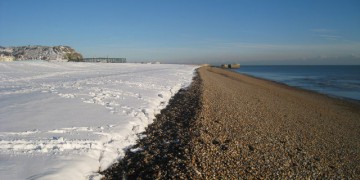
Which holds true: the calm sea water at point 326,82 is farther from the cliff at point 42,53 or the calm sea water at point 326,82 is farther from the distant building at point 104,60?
the cliff at point 42,53

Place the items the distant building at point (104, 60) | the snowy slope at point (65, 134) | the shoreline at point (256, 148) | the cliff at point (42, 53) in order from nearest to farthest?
the snowy slope at point (65, 134)
the shoreline at point (256, 148)
the distant building at point (104, 60)
the cliff at point (42, 53)

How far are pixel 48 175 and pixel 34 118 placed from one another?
346 cm

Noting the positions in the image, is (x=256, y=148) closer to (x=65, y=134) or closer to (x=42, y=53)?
(x=65, y=134)

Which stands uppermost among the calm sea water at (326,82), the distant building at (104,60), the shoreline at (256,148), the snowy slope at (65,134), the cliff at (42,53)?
the cliff at (42,53)

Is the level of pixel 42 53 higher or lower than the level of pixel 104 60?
higher

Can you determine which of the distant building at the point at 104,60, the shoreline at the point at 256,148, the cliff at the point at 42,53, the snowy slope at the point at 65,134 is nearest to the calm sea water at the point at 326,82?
the shoreline at the point at 256,148

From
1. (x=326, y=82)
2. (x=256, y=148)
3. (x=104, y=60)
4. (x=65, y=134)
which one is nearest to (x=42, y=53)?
(x=104, y=60)

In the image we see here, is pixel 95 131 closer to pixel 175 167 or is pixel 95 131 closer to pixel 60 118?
pixel 60 118

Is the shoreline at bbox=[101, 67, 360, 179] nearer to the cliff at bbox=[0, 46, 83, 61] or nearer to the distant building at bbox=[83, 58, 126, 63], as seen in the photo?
the distant building at bbox=[83, 58, 126, 63]

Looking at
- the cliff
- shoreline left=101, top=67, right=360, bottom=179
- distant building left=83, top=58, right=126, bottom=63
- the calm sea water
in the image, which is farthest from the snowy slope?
the cliff

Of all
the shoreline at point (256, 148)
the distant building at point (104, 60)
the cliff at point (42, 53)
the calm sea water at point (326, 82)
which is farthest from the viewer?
the cliff at point (42, 53)

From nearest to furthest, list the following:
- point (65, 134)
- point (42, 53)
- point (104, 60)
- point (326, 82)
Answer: point (65, 134)
point (326, 82)
point (104, 60)
point (42, 53)

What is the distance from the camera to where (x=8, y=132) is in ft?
19.4

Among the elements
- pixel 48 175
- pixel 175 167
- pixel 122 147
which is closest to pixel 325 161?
pixel 175 167
